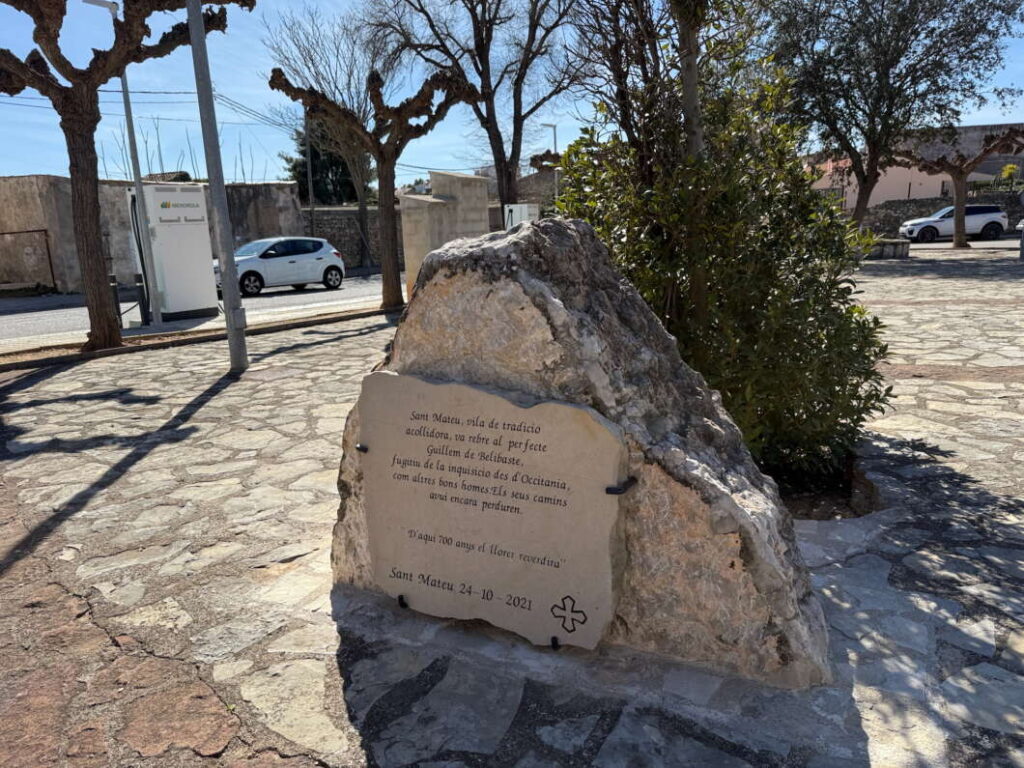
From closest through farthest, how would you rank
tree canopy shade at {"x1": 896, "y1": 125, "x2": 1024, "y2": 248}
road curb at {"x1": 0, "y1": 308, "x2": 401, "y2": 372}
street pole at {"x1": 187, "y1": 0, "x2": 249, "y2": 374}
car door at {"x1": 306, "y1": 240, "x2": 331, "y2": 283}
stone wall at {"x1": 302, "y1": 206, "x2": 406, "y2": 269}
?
1. street pole at {"x1": 187, "y1": 0, "x2": 249, "y2": 374}
2. road curb at {"x1": 0, "y1": 308, "x2": 401, "y2": 372}
3. car door at {"x1": 306, "y1": 240, "x2": 331, "y2": 283}
4. tree canopy shade at {"x1": 896, "y1": 125, "x2": 1024, "y2": 248}
5. stone wall at {"x1": 302, "y1": 206, "x2": 406, "y2": 269}

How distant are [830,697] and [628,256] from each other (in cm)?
229

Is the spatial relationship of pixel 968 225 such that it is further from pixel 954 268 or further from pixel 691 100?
pixel 691 100

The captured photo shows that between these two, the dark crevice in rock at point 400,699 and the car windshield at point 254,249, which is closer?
the dark crevice in rock at point 400,699

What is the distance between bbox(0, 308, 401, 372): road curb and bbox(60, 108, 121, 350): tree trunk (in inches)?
13.1

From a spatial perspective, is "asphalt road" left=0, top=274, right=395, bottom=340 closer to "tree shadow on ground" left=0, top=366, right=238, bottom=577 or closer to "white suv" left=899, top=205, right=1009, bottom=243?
"tree shadow on ground" left=0, top=366, right=238, bottom=577

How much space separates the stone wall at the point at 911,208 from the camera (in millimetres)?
36062

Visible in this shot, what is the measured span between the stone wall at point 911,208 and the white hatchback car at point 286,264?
89.0 ft

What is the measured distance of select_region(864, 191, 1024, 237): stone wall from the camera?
36062 millimetres

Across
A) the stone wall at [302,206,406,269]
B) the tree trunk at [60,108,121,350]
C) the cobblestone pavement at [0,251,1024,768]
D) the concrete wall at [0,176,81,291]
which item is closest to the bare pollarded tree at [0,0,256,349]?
the tree trunk at [60,108,121,350]

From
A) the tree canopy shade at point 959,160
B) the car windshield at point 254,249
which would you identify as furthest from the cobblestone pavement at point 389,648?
the tree canopy shade at point 959,160

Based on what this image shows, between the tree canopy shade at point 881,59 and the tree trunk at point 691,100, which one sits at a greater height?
the tree canopy shade at point 881,59

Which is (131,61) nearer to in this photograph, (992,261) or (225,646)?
(225,646)

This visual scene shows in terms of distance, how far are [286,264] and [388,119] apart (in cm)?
795

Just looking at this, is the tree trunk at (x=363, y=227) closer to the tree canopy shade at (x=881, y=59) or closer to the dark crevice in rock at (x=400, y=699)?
the tree canopy shade at (x=881, y=59)
